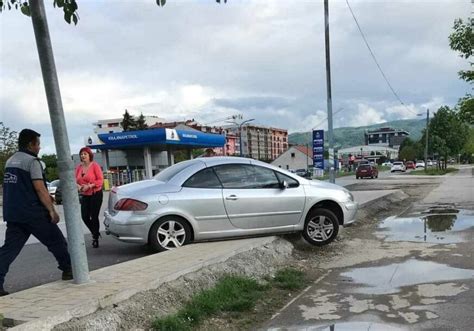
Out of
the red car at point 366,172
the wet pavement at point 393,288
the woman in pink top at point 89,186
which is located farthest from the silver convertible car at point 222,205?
the red car at point 366,172

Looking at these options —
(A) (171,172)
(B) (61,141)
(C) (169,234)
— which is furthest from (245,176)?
(B) (61,141)

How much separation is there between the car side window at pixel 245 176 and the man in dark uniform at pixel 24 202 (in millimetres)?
3599

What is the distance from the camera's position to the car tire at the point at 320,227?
906 centimetres

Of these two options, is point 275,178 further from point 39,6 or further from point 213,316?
point 39,6

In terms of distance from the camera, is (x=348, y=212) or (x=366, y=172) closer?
(x=348, y=212)

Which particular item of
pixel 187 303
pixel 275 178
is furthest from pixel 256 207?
pixel 187 303

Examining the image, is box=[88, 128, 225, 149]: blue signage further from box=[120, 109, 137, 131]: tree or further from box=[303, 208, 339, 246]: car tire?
box=[120, 109, 137, 131]: tree

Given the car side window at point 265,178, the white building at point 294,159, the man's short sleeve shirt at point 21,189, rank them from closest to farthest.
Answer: the man's short sleeve shirt at point 21,189
the car side window at point 265,178
the white building at point 294,159

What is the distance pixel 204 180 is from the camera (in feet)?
27.9

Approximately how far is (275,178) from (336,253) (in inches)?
65.7

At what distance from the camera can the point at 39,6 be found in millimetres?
5086

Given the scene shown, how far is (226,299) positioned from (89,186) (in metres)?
3.75

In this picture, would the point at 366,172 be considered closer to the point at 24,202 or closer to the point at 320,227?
the point at 320,227

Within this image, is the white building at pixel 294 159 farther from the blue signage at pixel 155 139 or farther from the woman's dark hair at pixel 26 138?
the woman's dark hair at pixel 26 138
